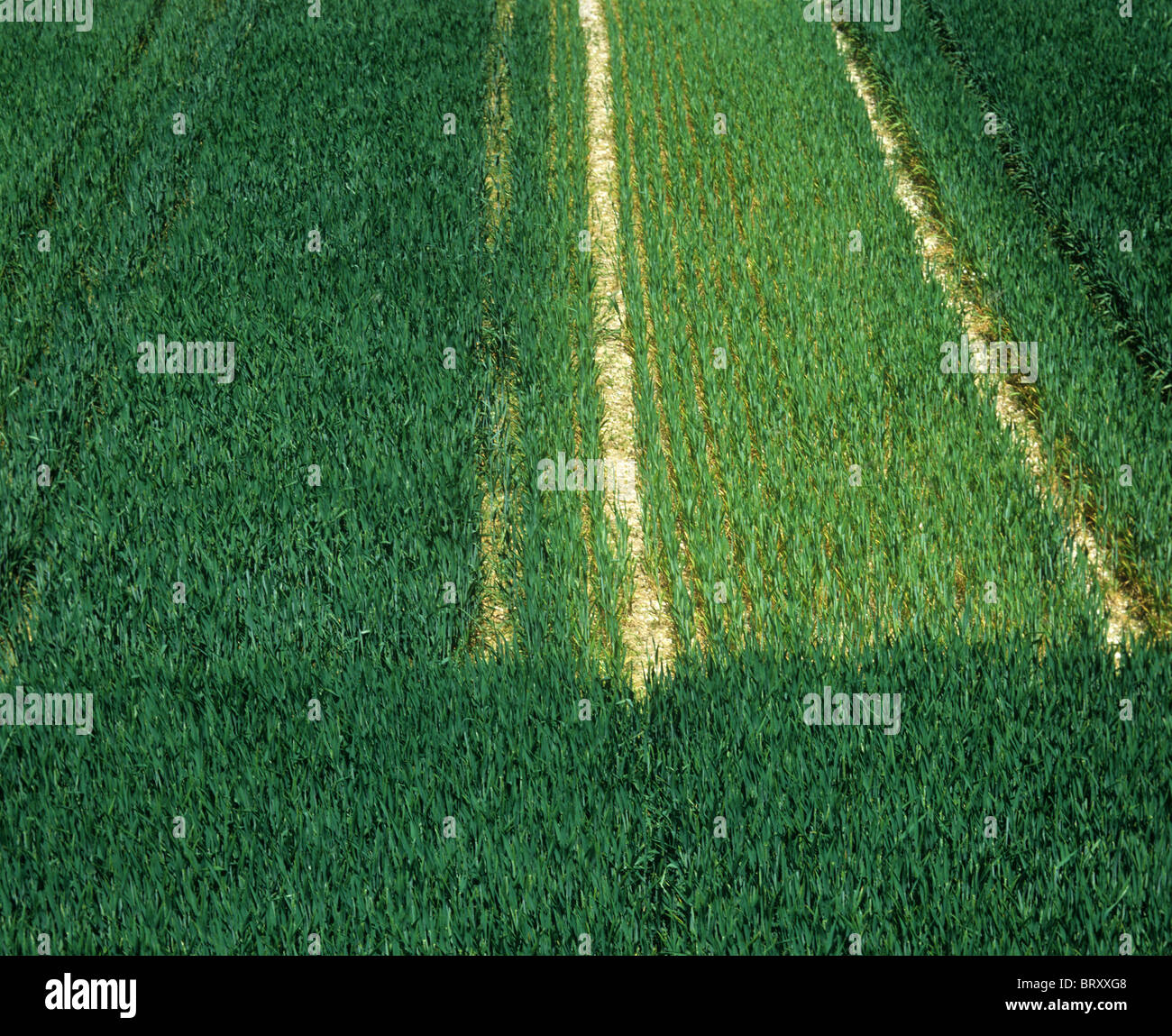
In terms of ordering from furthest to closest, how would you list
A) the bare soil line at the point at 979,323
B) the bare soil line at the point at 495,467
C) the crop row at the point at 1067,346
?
the crop row at the point at 1067,346 < the bare soil line at the point at 979,323 < the bare soil line at the point at 495,467

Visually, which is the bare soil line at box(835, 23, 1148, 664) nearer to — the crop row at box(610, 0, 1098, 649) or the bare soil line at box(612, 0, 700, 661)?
the crop row at box(610, 0, 1098, 649)

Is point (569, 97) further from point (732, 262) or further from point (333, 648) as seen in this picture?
point (333, 648)

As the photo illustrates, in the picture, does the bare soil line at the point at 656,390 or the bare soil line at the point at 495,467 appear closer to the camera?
the bare soil line at the point at 495,467

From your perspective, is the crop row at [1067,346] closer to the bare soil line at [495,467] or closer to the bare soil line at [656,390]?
the bare soil line at [656,390]

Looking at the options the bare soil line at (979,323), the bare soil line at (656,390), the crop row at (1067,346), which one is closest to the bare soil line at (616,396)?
the bare soil line at (656,390)

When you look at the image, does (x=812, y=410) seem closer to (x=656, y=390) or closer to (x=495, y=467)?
(x=656, y=390)

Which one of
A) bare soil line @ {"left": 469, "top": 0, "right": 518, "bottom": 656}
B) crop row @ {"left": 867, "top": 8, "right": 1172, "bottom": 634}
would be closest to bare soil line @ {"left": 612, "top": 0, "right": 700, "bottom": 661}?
bare soil line @ {"left": 469, "top": 0, "right": 518, "bottom": 656}
